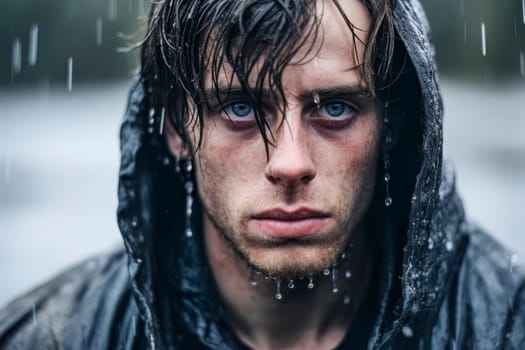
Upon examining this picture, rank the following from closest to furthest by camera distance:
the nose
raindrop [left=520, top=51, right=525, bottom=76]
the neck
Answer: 1. the nose
2. the neck
3. raindrop [left=520, top=51, right=525, bottom=76]

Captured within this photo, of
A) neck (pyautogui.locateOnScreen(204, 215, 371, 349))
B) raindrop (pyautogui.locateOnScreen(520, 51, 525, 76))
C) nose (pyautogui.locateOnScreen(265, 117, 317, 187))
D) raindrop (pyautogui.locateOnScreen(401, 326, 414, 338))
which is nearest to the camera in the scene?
nose (pyautogui.locateOnScreen(265, 117, 317, 187))

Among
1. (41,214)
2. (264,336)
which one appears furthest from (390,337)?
(41,214)

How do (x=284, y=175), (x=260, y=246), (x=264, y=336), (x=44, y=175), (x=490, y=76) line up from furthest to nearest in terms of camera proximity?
(x=490, y=76), (x=44, y=175), (x=264, y=336), (x=260, y=246), (x=284, y=175)

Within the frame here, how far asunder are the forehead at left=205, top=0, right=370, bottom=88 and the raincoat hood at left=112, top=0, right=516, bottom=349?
0.46 ft

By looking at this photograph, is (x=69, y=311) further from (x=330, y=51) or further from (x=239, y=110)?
(x=330, y=51)

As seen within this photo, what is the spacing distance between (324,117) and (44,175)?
771cm

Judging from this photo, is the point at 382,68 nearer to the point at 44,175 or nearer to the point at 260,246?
the point at 260,246

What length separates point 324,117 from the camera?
7.54 ft

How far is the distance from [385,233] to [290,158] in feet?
2.04

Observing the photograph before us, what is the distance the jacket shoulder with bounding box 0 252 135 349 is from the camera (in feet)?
8.92

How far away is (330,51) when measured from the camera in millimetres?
2246

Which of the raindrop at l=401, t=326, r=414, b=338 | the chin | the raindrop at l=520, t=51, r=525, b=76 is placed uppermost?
the raindrop at l=520, t=51, r=525, b=76

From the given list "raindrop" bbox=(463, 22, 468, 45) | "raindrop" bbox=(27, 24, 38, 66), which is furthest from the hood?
"raindrop" bbox=(463, 22, 468, 45)

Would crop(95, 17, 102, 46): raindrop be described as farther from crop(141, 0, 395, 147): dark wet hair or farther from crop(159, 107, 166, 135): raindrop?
crop(141, 0, 395, 147): dark wet hair
